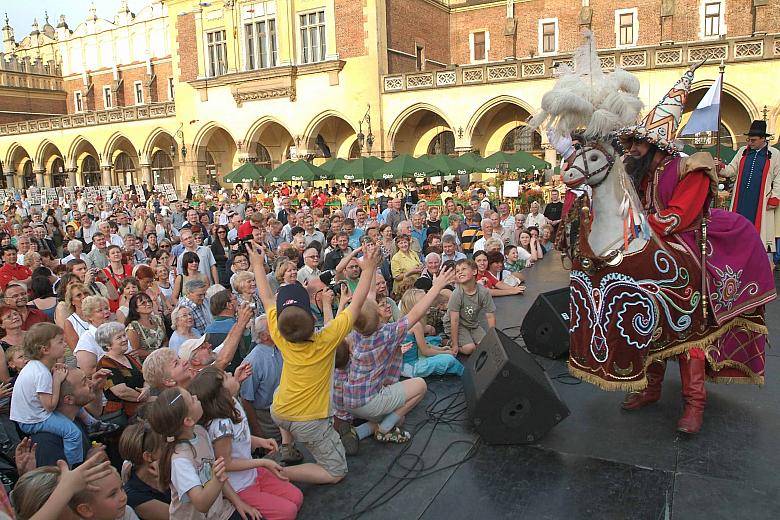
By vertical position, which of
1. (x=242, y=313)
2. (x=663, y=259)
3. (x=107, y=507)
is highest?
(x=663, y=259)

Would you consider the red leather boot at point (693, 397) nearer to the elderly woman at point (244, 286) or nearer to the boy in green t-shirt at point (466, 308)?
the boy in green t-shirt at point (466, 308)

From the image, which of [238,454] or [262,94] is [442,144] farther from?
[238,454]

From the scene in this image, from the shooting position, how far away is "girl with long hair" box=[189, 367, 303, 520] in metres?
3.45

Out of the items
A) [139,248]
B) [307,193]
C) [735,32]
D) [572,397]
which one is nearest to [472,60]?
[735,32]

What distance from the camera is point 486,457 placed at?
4.27 m

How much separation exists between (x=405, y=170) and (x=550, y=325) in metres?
12.9

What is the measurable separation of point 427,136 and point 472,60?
6562 millimetres

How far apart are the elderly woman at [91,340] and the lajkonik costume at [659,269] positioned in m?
3.63

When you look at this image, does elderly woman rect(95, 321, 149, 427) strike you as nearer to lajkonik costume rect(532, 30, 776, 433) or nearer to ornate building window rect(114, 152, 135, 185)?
lajkonik costume rect(532, 30, 776, 433)

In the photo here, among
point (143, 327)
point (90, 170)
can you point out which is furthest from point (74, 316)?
point (90, 170)

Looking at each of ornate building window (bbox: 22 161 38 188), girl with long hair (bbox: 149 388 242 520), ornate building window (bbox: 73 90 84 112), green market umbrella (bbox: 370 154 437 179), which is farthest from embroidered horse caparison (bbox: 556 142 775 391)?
ornate building window (bbox: 73 90 84 112)

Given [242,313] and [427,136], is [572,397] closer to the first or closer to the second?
[242,313]

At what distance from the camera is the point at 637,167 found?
181 inches

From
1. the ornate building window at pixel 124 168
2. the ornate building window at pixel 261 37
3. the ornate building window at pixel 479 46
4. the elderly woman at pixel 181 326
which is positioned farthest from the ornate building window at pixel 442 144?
the elderly woman at pixel 181 326
